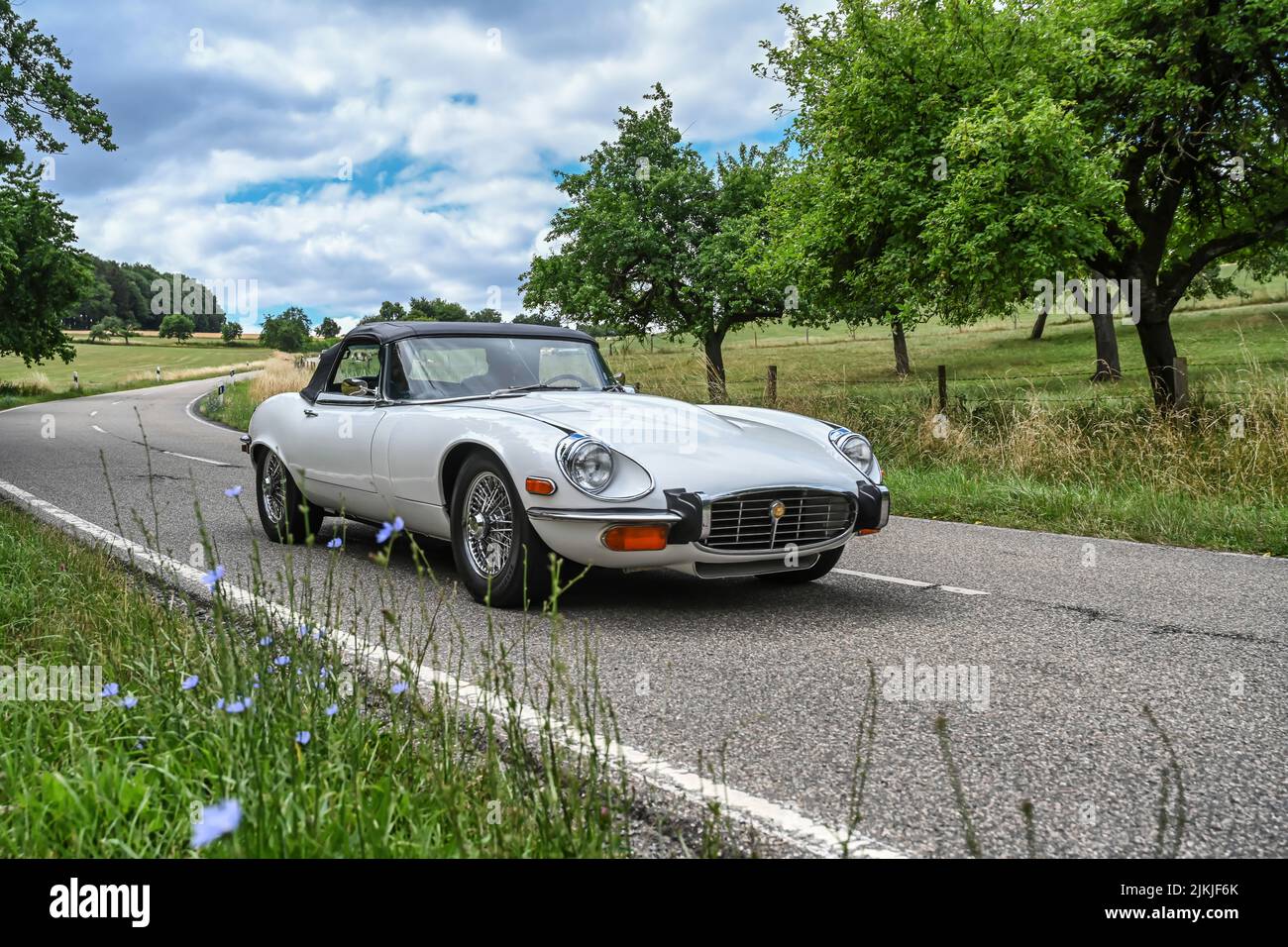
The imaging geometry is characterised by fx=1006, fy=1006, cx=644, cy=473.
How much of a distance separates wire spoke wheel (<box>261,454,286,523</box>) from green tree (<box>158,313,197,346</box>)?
11911 centimetres

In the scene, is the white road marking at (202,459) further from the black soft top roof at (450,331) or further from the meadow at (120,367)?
the meadow at (120,367)

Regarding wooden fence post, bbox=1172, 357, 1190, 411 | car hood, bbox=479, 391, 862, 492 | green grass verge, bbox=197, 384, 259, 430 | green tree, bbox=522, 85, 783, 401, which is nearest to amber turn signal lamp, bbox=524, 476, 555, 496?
car hood, bbox=479, 391, 862, 492

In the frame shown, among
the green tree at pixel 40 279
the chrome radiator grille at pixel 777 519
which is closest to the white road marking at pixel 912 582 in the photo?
the chrome radiator grille at pixel 777 519

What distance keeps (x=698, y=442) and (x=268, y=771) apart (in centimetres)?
317

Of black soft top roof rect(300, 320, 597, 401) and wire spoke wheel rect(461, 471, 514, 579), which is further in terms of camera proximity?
black soft top roof rect(300, 320, 597, 401)

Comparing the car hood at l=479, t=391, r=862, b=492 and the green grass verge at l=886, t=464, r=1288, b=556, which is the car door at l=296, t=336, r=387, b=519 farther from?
the green grass verge at l=886, t=464, r=1288, b=556

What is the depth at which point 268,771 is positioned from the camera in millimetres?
2498

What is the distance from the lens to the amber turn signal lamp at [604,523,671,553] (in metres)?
4.75

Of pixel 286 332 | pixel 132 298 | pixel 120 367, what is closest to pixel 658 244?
pixel 120 367

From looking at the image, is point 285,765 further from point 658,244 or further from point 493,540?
point 658,244

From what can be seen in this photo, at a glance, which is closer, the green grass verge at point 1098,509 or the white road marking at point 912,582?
the white road marking at point 912,582

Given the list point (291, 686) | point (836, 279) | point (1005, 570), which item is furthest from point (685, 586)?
point (836, 279)

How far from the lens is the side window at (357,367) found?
6.63 metres

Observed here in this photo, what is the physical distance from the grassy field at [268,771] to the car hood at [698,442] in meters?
1.84
